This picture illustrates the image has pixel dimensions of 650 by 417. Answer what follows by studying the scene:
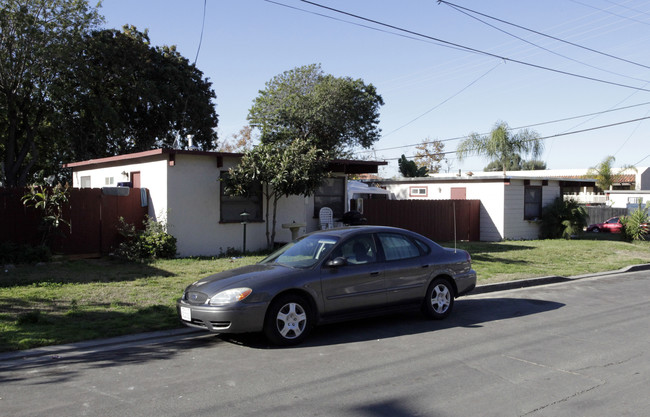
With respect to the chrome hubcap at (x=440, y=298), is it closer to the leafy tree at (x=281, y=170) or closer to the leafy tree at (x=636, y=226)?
the leafy tree at (x=281, y=170)

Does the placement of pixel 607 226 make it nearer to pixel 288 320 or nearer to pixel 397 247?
pixel 397 247

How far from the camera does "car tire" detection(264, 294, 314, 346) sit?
6.65 metres

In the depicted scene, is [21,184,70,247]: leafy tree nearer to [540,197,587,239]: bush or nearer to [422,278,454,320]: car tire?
[422,278,454,320]: car tire

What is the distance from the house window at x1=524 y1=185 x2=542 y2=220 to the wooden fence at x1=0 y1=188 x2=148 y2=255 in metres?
16.4

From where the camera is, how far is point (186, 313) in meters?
6.92

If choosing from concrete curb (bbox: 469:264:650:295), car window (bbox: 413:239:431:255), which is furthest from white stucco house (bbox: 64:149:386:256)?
car window (bbox: 413:239:431:255)

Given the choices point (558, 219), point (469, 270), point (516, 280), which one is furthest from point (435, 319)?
point (558, 219)

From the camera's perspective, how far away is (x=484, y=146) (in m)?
28.4

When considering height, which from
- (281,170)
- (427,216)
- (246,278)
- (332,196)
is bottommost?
(246,278)

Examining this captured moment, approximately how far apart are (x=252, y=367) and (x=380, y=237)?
9.58 ft

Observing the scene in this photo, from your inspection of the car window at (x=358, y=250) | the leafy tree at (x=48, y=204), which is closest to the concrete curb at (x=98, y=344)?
the car window at (x=358, y=250)

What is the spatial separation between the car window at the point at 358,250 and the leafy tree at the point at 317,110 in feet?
94.5

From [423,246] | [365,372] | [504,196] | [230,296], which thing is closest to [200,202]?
[423,246]

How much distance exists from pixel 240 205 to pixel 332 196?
13.0ft
